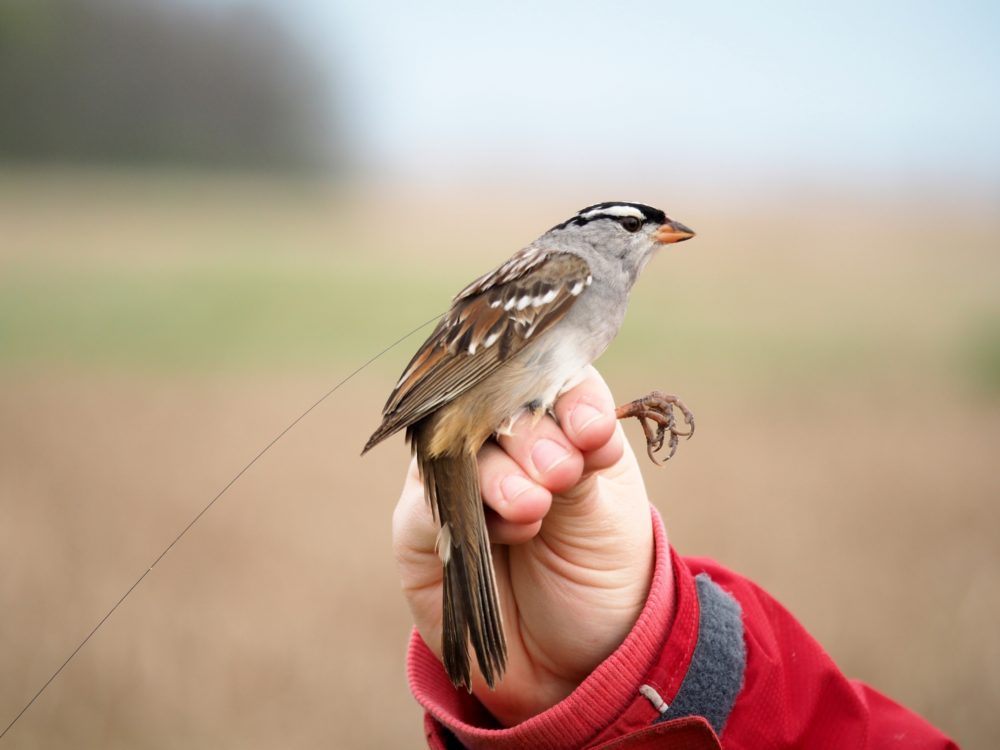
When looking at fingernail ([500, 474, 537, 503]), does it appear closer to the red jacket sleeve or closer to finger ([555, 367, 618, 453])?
finger ([555, 367, 618, 453])

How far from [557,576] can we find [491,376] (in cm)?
53

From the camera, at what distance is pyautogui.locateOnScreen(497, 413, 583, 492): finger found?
173cm

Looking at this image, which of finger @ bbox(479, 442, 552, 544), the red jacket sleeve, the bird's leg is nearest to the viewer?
finger @ bbox(479, 442, 552, 544)

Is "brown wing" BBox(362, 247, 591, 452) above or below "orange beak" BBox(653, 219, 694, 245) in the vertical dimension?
below

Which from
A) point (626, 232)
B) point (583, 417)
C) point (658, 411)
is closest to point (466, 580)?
point (583, 417)

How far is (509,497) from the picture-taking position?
1.72m

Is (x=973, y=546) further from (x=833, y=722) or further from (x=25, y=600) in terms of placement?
(x=25, y=600)

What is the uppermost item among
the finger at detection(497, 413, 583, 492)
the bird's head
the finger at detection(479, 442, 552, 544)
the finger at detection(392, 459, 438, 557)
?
the bird's head

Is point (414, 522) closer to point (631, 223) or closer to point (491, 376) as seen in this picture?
point (491, 376)

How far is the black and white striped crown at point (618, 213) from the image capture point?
7.11 ft

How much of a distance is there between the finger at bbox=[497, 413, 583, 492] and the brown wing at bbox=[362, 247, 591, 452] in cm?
17

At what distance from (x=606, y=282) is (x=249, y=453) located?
7981 mm

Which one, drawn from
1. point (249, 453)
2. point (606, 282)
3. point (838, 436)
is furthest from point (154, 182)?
point (606, 282)

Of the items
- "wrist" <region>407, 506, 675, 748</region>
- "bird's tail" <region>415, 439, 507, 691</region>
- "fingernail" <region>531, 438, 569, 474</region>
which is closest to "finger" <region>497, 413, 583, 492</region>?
"fingernail" <region>531, 438, 569, 474</region>
